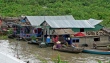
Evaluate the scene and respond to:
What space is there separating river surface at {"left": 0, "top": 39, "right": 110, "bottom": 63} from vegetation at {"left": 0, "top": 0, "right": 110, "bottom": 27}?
444 inches

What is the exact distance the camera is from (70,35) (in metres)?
22.4

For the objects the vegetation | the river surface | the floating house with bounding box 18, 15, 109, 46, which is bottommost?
the vegetation

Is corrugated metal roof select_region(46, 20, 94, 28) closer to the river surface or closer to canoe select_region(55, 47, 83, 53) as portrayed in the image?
the river surface

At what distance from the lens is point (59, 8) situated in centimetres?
3972

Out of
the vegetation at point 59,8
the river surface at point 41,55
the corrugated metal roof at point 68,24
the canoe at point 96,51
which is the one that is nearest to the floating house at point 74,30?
the corrugated metal roof at point 68,24

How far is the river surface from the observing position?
18344 millimetres

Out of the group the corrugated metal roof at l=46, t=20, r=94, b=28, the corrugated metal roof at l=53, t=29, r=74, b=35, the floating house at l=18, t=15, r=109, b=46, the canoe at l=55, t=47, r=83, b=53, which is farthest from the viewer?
the corrugated metal roof at l=46, t=20, r=94, b=28

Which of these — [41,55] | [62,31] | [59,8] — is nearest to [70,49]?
[41,55]

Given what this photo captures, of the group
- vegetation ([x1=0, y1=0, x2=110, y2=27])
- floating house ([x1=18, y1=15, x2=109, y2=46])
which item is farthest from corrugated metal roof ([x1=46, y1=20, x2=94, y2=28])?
vegetation ([x1=0, y1=0, x2=110, y2=27])

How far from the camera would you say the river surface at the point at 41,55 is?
60.2 ft

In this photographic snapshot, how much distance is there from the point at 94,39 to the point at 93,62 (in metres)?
4.73

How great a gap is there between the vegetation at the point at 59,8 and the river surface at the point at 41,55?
11.3 metres

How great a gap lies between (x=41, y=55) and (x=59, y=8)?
67.5 feet

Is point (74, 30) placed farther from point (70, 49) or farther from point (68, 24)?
point (70, 49)
